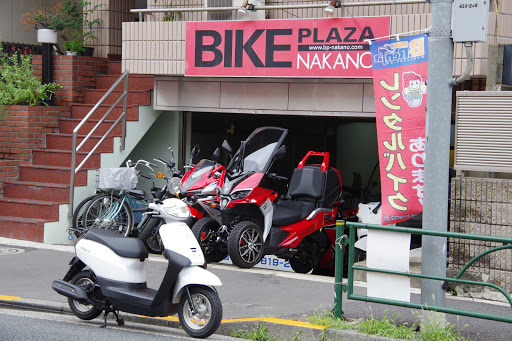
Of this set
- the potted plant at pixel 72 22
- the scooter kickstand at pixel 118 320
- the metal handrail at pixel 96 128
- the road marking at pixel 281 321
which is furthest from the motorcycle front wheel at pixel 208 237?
the potted plant at pixel 72 22

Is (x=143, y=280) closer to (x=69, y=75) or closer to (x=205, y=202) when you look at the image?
(x=205, y=202)

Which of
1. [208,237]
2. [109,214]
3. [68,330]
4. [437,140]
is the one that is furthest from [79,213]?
[437,140]

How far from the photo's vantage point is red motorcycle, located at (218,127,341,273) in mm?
10617

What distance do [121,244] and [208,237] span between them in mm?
3497

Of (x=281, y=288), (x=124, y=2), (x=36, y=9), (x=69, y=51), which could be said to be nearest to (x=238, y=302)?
(x=281, y=288)

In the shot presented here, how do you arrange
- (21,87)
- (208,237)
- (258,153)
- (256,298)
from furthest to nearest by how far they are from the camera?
(21,87), (258,153), (208,237), (256,298)

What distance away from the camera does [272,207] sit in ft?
36.7

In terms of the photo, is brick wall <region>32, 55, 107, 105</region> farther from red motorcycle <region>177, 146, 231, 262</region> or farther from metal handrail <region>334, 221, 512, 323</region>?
metal handrail <region>334, 221, 512, 323</region>

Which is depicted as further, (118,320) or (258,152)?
(258,152)

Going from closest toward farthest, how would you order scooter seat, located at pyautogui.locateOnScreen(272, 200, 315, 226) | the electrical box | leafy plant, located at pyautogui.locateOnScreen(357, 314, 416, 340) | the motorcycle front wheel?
the electrical box
leafy plant, located at pyautogui.locateOnScreen(357, 314, 416, 340)
the motorcycle front wheel
scooter seat, located at pyautogui.locateOnScreen(272, 200, 315, 226)

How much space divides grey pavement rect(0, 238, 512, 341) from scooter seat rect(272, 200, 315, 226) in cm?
103

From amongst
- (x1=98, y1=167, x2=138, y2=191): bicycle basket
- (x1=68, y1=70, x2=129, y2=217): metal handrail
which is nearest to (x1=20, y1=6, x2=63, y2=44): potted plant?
(x1=68, y1=70, x2=129, y2=217): metal handrail

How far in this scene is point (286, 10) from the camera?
12586 millimetres

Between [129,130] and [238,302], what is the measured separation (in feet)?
20.3
